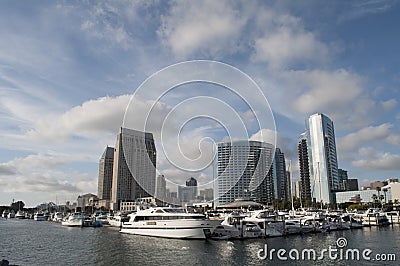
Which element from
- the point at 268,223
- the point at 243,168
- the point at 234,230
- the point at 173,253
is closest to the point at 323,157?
the point at 243,168

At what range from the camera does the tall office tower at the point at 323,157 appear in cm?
17488

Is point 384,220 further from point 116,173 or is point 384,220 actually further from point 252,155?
point 116,173

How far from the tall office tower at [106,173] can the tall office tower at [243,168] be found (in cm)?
7092

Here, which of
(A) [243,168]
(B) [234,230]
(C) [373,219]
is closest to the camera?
(B) [234,230]

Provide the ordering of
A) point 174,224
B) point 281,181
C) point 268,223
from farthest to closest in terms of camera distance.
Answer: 1. point 281,181
2. point 268,223
3. point 174,224

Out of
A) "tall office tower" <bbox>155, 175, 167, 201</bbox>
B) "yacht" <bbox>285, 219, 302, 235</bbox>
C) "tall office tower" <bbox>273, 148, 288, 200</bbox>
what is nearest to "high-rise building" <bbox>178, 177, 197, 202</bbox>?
"tall office tower" <bbox>155, 175, 167, 201</bbox>

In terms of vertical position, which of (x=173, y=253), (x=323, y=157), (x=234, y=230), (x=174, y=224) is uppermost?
(x=323, y=157)

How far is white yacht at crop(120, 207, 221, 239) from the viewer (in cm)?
4469

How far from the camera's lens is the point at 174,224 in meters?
46.0

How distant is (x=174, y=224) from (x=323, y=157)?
145 meters

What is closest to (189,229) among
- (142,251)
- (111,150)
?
(142,251)

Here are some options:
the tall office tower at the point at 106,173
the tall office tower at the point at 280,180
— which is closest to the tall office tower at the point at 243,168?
the tall office tower at the point at 280,180

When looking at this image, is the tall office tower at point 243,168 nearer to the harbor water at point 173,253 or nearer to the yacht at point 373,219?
the yacht at point 373,219

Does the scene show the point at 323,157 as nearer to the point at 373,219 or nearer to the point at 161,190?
the point at 373,219
